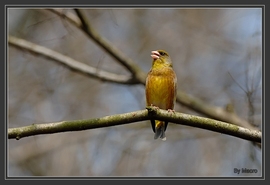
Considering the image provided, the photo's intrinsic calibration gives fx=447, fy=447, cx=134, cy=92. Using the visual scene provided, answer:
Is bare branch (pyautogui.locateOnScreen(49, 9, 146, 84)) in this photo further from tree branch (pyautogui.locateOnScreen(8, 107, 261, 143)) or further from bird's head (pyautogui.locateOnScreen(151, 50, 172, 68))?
tree branch (pyautogui.locateOnScreen(8, 107, 261, 143))

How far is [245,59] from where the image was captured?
7.96 metres

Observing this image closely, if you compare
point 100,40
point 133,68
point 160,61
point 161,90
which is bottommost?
point 161,90

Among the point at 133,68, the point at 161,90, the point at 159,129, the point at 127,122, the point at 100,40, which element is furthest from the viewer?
the point at 133,68

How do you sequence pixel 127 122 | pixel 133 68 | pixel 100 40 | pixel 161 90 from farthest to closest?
pixel 133 68 < pixel 100 40 < pixel 161 90 < pixel 127 122

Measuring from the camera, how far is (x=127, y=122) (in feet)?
14.5

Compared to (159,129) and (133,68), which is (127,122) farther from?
(133,68)

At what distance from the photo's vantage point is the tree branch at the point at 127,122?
14.4 feet

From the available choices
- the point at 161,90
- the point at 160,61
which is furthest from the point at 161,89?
the point at 160,61

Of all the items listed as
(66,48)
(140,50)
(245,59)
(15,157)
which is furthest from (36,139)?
(245,59)

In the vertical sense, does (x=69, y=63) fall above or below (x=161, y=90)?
above

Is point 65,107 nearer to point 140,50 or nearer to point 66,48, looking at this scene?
point 66,48

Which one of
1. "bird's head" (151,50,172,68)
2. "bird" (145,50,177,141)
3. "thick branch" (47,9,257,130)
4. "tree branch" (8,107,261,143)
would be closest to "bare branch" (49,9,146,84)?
"thick branch" (47,9,257,130)

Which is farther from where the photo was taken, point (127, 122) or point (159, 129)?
point (159, 129)

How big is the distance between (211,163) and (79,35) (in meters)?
3.95
